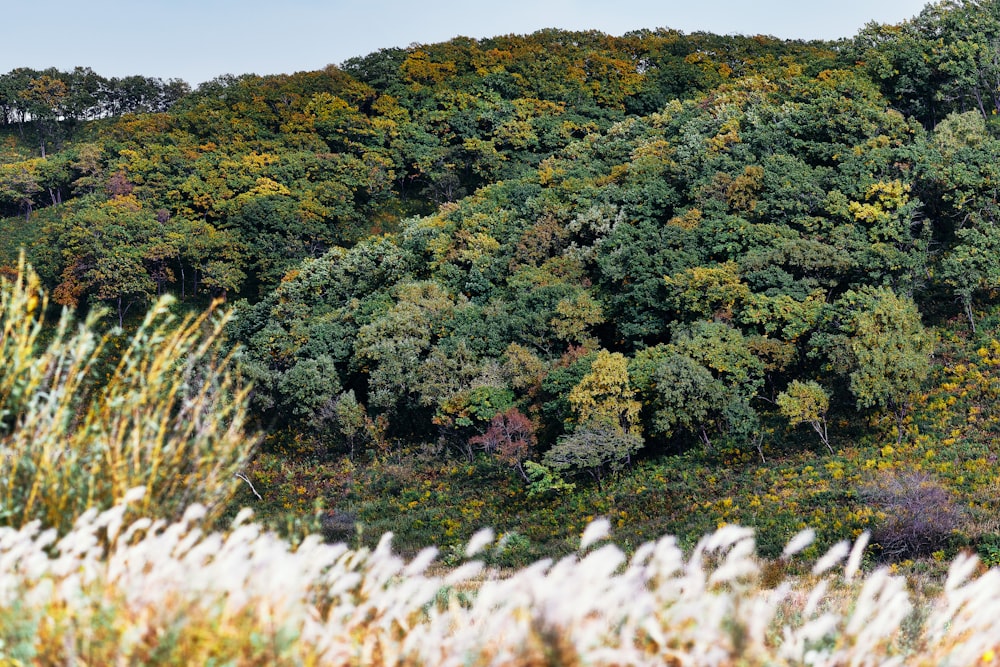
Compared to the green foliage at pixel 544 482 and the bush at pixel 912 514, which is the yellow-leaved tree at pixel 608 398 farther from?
the bush at pixel 912 514

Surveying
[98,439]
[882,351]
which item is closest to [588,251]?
[882,351]

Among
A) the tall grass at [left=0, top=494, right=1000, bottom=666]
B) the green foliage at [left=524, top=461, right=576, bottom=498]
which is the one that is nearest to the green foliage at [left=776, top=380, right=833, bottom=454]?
the green foliage at [left=524, top=461, right=576, bottom=498]

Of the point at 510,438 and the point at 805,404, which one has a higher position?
the point at 805,404

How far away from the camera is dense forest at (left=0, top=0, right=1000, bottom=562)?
95.2 feet

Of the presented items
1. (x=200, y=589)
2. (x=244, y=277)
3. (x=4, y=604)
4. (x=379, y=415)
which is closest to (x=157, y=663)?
(x=200, y=589)

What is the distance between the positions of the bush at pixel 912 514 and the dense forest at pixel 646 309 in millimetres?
92

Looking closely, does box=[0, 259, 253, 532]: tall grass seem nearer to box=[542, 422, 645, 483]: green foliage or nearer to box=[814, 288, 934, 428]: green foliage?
box=[542, 422, 645, 483]: green foliage

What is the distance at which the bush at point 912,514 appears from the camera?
21.4 m

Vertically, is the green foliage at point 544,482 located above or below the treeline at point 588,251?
below

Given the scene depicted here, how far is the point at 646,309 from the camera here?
3678 cm

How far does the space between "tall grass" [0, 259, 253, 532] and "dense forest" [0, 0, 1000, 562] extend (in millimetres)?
7158

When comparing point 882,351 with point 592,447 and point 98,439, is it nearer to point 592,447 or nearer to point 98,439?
point 592,447

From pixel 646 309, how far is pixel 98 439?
31404 millimetres

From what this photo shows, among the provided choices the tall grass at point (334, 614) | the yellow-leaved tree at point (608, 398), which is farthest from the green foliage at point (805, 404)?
the tall grass at point (334, 614)
